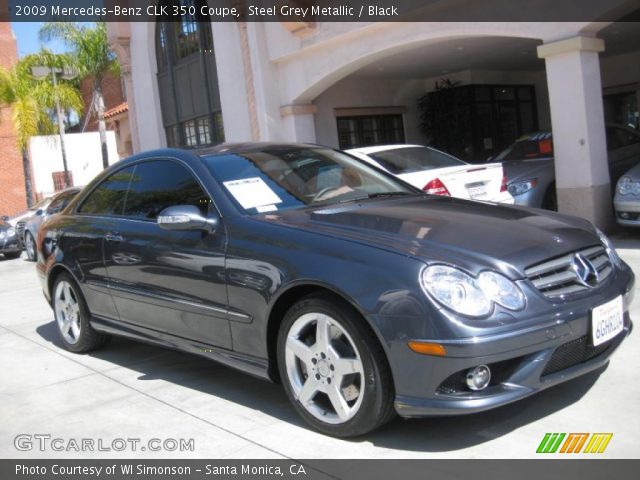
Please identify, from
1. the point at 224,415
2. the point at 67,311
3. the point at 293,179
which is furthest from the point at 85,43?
the point at 224,415

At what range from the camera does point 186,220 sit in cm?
413

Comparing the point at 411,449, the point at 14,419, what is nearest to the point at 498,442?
the point at 411,449

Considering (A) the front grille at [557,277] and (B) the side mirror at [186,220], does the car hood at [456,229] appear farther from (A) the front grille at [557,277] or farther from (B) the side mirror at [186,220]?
(B) the side mirror at [186,220]

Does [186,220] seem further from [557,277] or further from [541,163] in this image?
[541,163]

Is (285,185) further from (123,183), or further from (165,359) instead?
(165,359)

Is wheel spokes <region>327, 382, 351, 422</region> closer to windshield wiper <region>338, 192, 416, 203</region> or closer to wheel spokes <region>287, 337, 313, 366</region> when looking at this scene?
wheel spokes <region>287, 337, 313, 366</region>

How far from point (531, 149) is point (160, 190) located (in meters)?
7.13

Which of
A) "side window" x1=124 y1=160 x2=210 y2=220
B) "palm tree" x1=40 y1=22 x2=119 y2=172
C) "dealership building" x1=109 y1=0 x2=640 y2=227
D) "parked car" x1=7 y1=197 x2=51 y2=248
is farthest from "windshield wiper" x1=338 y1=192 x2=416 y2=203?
"palm tree" x1=40 y1=22 x2=119 y2=172

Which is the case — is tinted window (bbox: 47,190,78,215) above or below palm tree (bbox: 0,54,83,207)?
below

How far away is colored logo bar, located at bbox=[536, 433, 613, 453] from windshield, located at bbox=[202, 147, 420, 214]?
1864 mm

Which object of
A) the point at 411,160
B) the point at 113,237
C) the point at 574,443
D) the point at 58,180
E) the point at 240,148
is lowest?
the point at 574,443

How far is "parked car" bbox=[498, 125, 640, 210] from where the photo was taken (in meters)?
9.53

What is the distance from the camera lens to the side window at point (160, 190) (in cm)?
454

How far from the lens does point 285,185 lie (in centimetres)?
449
